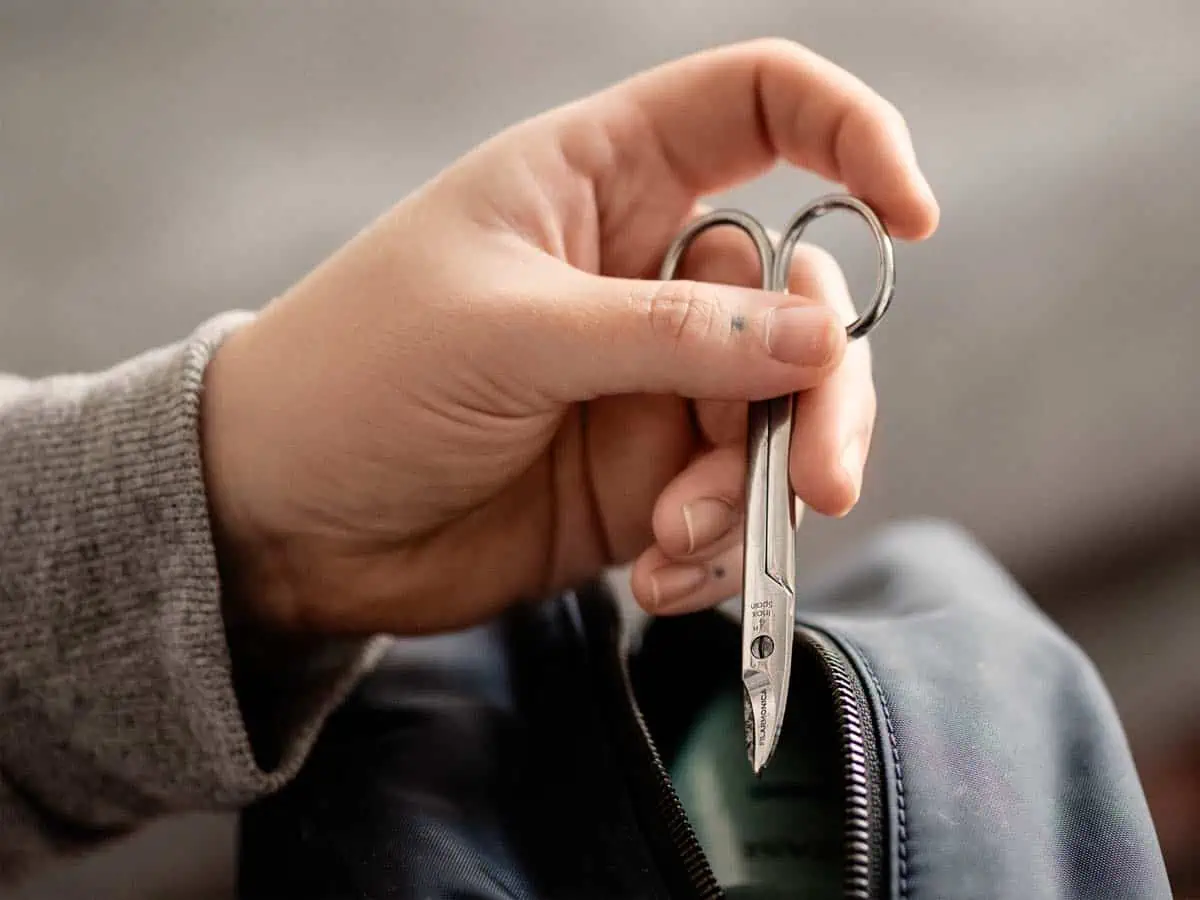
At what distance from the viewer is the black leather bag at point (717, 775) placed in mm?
355

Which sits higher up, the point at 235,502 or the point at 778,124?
the point at 778,124

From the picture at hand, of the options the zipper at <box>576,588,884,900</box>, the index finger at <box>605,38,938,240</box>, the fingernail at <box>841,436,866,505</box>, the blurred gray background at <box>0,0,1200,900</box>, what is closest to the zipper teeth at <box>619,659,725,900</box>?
the zipper at <box>576,588,884,900</box>

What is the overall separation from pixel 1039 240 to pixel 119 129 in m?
0.59

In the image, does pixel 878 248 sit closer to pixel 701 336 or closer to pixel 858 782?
pixel 701 336

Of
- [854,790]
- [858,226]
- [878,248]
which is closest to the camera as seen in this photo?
[854,790]

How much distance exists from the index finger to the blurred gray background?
0.24 meters

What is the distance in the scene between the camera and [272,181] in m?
0.73

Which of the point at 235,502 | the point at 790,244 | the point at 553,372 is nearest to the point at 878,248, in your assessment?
the point at 790,244

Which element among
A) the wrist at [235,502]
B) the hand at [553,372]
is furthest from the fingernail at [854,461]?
the wrist at [235,502]

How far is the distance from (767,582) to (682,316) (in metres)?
0.10

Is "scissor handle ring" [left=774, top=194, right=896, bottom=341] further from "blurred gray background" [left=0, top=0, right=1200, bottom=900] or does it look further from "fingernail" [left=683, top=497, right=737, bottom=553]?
"blurred gray background" [left=0, top=0, right=1200, bottom=900]

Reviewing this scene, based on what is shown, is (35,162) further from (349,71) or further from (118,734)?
(118,734)

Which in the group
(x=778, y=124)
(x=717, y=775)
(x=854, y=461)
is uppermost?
(x=778, y=124)

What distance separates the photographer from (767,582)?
1.28 ft
